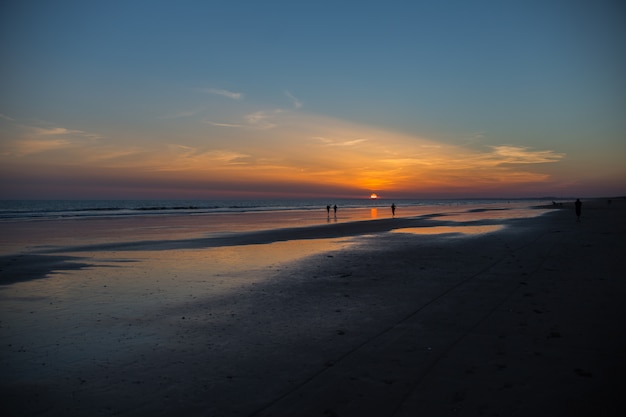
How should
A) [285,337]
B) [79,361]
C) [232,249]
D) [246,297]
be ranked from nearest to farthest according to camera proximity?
[79,361] < [285,337] < [246,297] < [232,249]

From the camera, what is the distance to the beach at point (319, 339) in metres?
5.72

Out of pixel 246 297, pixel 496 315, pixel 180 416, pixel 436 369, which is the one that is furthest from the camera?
pixel 246 297

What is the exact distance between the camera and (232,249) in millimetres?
23453

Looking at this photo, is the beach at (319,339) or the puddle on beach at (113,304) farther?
the puddle on beach at (113,304)

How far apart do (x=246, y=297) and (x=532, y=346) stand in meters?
7.57

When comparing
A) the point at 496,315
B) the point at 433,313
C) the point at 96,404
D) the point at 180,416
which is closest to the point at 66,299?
the point at 96,404

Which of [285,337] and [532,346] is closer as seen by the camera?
[532,346]

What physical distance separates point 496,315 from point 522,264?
786 centimetres

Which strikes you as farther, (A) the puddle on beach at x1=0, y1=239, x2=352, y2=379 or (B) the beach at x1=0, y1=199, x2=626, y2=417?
(A) the puddle on beach at x1=0, y1=239, x2=352, y2=379

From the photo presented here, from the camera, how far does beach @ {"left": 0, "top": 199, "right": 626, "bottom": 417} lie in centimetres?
572

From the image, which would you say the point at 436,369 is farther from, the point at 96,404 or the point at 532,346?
the point at 96,404

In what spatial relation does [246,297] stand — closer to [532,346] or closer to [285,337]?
[285,337]

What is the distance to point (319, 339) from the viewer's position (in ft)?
27.0

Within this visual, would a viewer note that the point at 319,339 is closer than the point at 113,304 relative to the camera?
Yes
